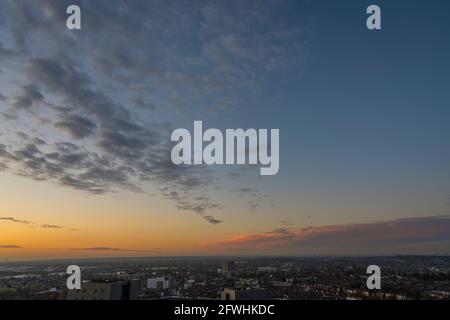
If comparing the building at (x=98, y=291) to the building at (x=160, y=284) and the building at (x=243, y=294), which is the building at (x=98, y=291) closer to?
the building at (x=243, y=294)

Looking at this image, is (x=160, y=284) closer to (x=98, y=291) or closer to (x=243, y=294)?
(x=98, y=291)

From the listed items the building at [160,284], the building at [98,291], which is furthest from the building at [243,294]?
the building at [160,284]

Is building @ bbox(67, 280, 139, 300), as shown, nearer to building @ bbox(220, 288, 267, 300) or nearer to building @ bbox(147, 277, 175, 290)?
building @ bbox(220, 288, 267, 300)

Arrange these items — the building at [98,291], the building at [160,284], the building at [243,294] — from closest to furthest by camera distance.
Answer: the building at [243,294] → the building at [98,291] → the building at [160,284]

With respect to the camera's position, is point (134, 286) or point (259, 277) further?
point (259, 277)

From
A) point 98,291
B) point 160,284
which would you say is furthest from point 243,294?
point 160,284

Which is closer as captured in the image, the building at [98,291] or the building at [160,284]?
the building at [98,291]

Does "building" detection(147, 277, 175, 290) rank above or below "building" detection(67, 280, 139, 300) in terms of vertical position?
below

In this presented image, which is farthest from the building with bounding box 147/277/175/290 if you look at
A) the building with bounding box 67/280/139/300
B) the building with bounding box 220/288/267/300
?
Answer: the building with bounding box 220/288/267/300
